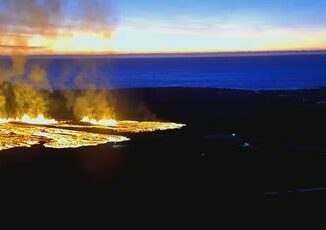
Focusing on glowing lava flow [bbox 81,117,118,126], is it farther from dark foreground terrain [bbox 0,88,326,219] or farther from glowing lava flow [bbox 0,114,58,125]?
dark foreground terrain [bbox 0,88,326,219]

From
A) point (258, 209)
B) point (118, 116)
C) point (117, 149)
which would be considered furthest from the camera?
point (118, 116)

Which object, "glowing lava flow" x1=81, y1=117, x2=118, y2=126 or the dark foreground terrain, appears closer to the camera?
the dark foreground terrain

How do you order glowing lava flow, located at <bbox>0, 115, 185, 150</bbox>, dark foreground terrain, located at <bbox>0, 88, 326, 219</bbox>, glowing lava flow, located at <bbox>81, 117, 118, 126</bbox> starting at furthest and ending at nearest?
glowing lava flow, located at <bbox>81, 117, 118, 126</bbox> < glowing lava flow, located at <bbox>0, 115, 185, 150</bbox> < dark foreground terrain, located at <bbox>0, 88, 326, 219</bbox>

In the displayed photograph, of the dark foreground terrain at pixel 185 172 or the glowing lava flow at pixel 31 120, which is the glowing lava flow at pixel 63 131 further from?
the dark foreground terrain at pixel 185 172

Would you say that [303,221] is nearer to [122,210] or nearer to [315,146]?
[122,210]

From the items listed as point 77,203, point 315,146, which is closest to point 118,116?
point 315,146

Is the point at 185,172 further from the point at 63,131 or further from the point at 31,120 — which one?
the point at 31,120

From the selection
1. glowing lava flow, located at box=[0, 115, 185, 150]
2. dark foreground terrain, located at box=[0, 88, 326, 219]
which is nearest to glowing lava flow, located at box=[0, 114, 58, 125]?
glowing lava flow, located at box=[0, 115, 185, 150]

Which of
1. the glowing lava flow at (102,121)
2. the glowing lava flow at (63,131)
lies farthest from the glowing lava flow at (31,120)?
the glowing lava flow at (102,121)
